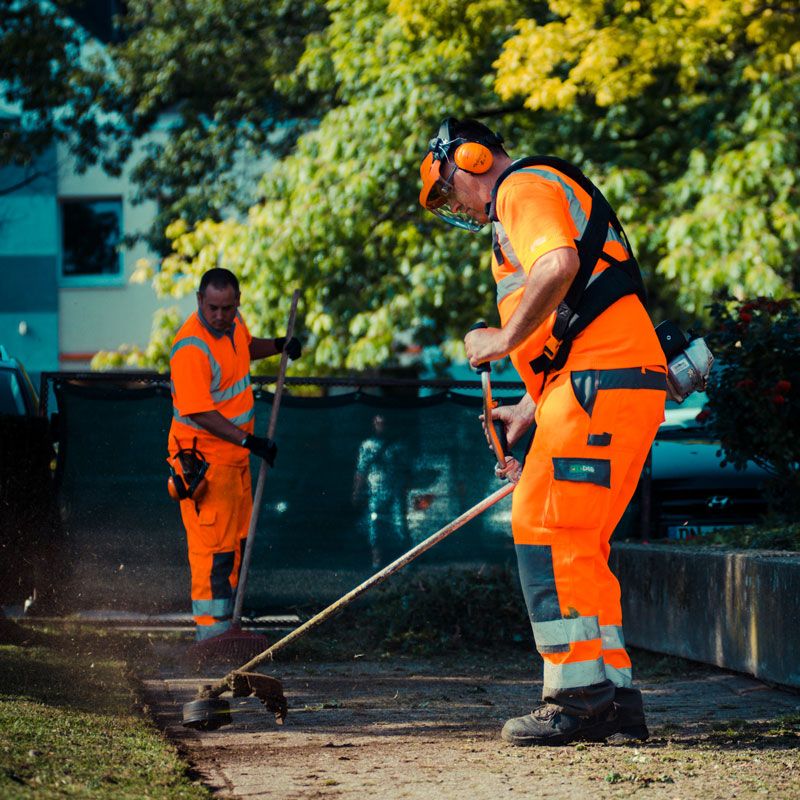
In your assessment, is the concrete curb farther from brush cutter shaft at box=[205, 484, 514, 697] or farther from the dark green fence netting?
brush cutter shaft at box=[205, 484, 514, 697]

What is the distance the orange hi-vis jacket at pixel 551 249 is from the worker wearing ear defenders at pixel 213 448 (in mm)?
2705

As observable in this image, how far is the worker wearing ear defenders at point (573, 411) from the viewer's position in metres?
4.07

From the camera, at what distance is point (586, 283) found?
4230 millimetres

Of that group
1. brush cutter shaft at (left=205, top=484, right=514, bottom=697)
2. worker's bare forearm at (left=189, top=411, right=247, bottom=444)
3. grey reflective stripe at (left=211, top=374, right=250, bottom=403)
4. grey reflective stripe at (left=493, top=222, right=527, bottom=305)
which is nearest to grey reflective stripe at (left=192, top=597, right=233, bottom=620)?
worker's bare forearm at (left=189, top=411, right=247, bottom=444)

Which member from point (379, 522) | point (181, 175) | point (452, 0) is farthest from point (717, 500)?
point (181, 175)

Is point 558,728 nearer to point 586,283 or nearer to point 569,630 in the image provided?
point 569,630

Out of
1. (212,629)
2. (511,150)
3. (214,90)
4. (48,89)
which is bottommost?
(212,629)

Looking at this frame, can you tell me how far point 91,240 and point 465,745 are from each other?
2450 cm

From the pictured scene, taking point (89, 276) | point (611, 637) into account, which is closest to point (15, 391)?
point (611, 637)

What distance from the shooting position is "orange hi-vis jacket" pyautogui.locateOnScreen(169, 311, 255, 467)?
267 inches

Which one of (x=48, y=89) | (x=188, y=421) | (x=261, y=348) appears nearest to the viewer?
(x=188, y=421)

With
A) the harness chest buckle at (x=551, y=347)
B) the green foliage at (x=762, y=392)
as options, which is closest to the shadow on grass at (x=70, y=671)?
the harness chest buckle at (x=551, y=347)

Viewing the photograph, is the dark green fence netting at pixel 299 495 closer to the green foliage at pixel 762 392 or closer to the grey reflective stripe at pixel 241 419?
the grey reflective stripe at pixel 241 419

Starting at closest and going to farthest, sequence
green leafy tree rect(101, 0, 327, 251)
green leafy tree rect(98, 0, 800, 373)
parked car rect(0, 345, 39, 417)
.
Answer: parked car rect(0, 345, 39, 417)
green leafy tree rect(98, 0, 800, 373)
green leafy tree rect(101, 0, 327, 251)
